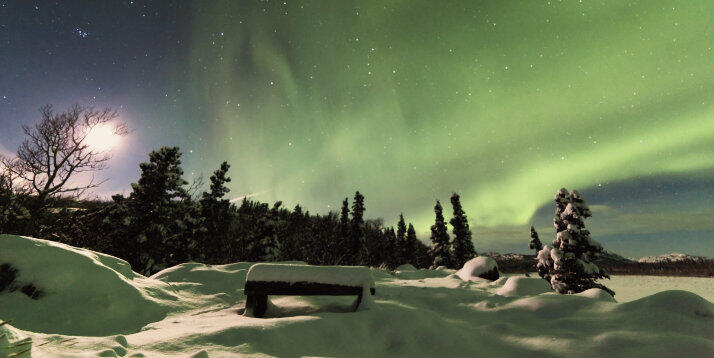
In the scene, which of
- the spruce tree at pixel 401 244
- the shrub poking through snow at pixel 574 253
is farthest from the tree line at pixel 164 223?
the spruce tree at pixel 401 244

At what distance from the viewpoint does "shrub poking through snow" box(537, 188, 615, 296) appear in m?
16.5

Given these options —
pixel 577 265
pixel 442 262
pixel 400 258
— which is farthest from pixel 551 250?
pixel 400 258

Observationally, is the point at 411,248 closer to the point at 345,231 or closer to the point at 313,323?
the point at 345,231

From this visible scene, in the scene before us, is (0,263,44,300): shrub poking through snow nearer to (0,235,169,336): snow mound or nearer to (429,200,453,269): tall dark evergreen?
(0,235,169,336): snow mound

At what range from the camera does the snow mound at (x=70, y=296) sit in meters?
5.15

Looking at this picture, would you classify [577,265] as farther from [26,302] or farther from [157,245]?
[157,245]

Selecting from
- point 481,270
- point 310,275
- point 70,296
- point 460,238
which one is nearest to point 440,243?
point 460,238

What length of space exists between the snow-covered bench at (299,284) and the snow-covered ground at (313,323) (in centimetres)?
44

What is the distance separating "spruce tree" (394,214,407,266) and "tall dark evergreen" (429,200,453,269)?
29.3 m

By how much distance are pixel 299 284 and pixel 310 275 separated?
0.91ft

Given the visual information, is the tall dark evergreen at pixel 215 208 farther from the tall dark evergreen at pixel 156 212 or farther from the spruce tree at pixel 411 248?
the spruce tree at pixel 411 248

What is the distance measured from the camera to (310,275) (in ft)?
20.9

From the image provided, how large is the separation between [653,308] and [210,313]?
8.34 metres

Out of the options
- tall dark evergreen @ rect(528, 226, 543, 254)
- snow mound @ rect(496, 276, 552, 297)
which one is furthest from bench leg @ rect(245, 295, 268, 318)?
tall dark evergreen @ rect(528, 226, 543, 254)
